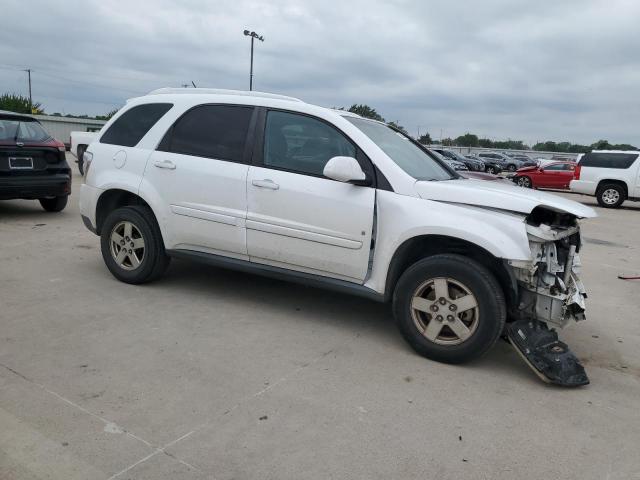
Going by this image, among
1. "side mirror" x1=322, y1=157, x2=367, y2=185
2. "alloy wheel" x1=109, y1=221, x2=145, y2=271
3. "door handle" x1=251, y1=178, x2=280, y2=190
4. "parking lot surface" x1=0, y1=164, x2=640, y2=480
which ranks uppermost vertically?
"side mirror" x1=322, y1=157, x2=367, y2=185

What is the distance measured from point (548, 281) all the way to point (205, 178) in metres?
2.84

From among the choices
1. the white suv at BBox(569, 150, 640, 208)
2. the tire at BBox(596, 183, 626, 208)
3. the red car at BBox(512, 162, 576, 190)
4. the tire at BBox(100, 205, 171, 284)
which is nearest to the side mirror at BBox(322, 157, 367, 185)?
the tire at BBox(100, 205, 171, 284)

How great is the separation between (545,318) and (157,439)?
2.63 meters

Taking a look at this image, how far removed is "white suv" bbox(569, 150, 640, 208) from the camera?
16906mm

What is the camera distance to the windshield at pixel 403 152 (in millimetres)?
4312

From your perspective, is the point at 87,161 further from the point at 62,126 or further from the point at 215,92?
the point at 62,126

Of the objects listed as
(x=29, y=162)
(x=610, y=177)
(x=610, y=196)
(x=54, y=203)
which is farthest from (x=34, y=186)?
(x=610, y=196)

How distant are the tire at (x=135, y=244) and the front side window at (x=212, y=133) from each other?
27.7 inches

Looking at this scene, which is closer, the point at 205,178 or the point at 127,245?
the point at 205,178

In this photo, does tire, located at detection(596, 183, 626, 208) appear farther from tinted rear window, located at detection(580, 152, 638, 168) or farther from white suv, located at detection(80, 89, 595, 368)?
white suv, located at detection(80, 89, 595, 368)

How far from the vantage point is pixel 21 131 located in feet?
26.9

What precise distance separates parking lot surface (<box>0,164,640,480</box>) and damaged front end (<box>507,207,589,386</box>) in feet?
0.55

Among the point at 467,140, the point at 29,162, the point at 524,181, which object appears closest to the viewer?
the point at 29,162

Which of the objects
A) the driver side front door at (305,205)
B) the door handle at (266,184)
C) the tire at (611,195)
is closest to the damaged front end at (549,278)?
the driver side front door at (305,205)
